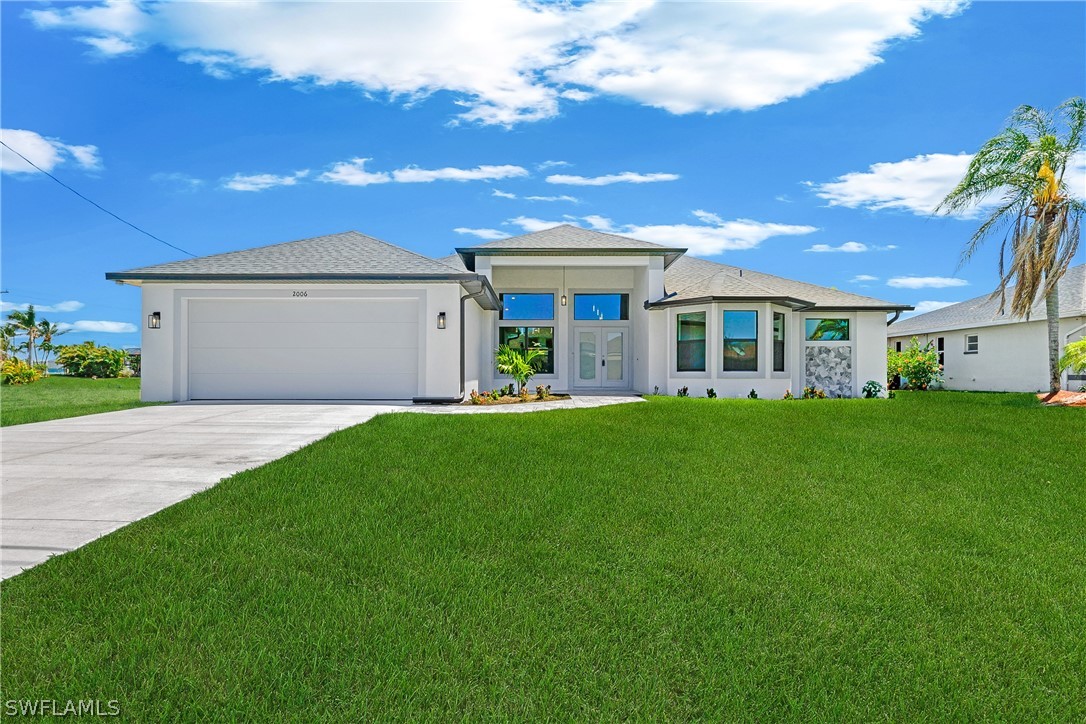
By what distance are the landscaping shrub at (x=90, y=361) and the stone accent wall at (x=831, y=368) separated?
33851 millimetres

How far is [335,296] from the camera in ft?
44.9

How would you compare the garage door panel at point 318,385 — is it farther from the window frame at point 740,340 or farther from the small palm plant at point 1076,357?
the small palm plant at point 1076,357

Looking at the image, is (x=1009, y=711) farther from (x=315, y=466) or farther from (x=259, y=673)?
(x=315, y=466)

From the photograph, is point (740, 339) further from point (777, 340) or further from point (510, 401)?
point (510, 401)

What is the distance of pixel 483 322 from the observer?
708 inches

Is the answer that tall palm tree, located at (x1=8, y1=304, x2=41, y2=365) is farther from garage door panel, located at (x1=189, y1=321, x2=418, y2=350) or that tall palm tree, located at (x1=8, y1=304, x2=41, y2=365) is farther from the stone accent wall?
the stone accent wall

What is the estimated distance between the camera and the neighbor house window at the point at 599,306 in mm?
19062

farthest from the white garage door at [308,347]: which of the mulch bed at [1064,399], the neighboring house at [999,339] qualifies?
the neighboring house at [999,339]

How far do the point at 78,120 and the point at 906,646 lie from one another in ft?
63.7

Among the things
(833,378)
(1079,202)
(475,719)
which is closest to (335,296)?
(475,719)

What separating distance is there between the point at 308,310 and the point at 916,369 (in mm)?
21498

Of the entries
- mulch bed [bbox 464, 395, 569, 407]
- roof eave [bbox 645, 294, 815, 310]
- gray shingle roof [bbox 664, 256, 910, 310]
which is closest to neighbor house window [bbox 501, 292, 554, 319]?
roof eave [bbox 645, 294, 815, 310]

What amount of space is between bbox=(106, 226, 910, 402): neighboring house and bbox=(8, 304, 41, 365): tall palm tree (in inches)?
1453

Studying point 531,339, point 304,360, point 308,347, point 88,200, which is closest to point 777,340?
point 531,339
